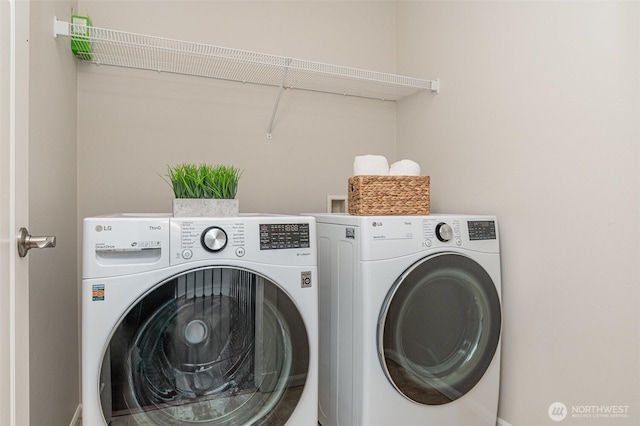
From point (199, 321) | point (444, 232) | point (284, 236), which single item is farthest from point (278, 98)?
point (199, 321)

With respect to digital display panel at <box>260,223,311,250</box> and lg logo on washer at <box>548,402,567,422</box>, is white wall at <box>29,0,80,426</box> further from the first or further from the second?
lg logo on washer at <box>548,402,567,422</box>

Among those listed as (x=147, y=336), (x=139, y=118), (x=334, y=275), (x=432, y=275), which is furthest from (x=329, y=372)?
(x=139, y=118)

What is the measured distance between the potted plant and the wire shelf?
64 cm

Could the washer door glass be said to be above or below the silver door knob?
below

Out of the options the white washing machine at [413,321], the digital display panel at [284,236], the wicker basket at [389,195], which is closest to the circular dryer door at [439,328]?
the white washing machine at [413,321]

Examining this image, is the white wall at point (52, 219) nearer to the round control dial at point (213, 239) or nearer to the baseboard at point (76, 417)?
the baseboard at point (76, 417)

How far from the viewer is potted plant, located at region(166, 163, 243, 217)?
135 centimetres

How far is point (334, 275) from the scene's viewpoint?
5.33ft

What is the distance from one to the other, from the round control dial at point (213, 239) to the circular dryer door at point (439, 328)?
0.63m

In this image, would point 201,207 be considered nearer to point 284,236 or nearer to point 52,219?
point 284,236

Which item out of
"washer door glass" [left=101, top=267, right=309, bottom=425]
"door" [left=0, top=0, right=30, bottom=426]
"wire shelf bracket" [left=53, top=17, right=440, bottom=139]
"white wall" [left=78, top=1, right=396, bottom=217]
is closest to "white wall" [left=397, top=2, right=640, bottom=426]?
"wire shelf bracket" [left=53, top=17, right=440, bottom=139]

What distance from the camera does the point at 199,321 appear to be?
1198mm

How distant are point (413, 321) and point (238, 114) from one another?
141 centimetres

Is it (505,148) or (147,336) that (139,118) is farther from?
(505,148)
